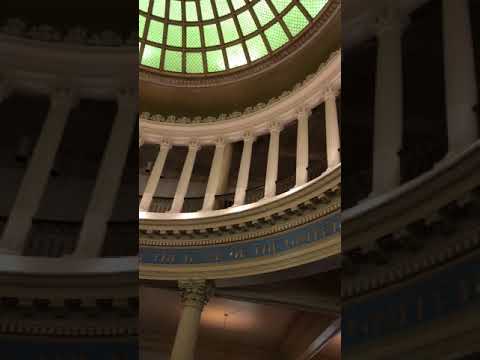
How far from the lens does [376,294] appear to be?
1.11 meters

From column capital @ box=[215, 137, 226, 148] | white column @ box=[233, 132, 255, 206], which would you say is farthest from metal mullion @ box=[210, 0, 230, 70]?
white column @ box=[233, 132, 255, 206]

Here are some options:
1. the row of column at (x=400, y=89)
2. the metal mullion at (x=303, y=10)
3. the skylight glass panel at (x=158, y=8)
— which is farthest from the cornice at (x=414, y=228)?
the skylight glass panel at (x=158, y=8)

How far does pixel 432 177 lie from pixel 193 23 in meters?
14.4

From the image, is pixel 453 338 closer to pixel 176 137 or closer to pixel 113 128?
pixel 113 128

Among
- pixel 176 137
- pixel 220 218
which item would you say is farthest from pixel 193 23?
pixel 220 218

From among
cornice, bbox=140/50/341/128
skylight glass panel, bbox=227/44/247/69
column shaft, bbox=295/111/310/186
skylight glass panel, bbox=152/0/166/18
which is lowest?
column shaft, bbox=295/111/310/186

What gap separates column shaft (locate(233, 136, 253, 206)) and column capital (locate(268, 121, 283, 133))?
0.57 m

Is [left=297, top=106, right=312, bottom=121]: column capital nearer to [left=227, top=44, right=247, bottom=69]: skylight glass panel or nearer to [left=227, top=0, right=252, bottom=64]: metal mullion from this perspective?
[left=227, top=0, right=252, bottom=64]: metal mullion

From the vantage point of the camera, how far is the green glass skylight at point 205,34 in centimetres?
1396

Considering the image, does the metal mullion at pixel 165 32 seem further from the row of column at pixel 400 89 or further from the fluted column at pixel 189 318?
the row of column at pixel 400 89

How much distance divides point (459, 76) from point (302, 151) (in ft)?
34.2

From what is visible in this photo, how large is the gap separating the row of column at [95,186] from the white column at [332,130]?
8639 mm

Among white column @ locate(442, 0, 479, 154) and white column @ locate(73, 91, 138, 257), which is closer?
white column @ locate(442, 0, 479, 154)

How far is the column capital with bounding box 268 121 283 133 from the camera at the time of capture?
12742 millimetres
